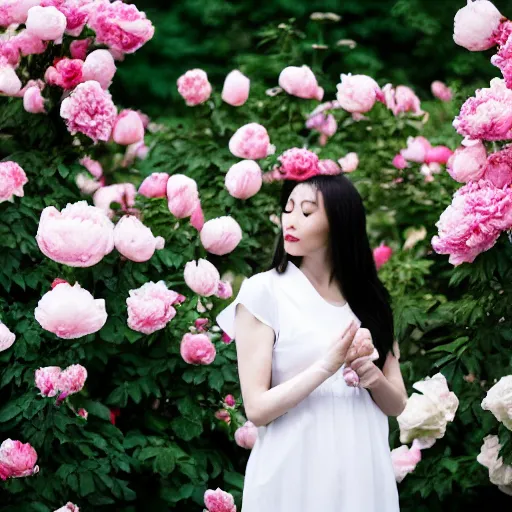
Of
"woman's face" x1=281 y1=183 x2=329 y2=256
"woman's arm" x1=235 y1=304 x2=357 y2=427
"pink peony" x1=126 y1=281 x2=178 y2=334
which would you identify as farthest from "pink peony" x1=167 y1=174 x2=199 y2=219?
"woman's arm" x1=235 y1=304 x2=357 y2=427

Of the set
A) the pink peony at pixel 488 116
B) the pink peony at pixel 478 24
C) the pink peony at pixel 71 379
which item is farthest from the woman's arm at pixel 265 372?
the pink peony at pixel 478 24

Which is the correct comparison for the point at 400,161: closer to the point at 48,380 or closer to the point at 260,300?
the point at 48,380

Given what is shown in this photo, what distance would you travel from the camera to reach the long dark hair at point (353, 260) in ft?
9.14

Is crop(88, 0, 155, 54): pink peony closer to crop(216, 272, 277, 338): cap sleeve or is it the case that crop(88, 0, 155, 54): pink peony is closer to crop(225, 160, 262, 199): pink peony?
crop(225, 160, 262, 199): pink peony

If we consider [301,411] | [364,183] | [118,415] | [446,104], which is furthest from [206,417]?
[446,104]

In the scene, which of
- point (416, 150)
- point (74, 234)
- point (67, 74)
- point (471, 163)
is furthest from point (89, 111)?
point (416, 150)

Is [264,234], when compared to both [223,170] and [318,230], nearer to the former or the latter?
[223,170]

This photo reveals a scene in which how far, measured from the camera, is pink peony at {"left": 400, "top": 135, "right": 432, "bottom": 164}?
15.1ft

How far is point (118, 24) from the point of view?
366 centimetres

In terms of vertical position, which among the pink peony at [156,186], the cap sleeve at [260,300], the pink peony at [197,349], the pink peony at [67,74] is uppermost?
the cap sleeve at [260,300]

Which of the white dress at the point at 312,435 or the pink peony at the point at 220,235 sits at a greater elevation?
the white dress at the point at 312,435

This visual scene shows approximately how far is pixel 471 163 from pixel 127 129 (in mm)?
1284

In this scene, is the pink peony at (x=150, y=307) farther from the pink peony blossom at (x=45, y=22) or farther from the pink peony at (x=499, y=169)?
the pink peony at (x=499, y=169)

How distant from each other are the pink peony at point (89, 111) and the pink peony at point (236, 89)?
86cm
